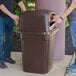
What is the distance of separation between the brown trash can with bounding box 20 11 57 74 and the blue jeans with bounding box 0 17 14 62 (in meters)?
0.67

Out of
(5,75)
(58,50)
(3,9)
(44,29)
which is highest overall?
(3,9)

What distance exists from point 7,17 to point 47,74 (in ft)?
4.86

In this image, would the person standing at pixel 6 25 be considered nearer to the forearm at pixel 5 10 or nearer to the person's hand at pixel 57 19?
the forearm at pixel 5 10

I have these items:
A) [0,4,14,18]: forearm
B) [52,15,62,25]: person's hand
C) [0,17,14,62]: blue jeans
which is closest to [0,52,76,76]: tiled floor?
[0,17,14,62]: blue jeans

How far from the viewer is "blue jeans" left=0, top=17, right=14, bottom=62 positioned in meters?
6.84

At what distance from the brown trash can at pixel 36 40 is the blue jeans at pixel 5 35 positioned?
672mm

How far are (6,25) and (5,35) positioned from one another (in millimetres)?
262

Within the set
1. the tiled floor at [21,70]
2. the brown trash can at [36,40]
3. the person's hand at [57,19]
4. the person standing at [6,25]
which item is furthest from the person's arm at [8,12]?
the tiled floor at [21,70]

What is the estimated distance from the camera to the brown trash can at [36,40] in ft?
20.2

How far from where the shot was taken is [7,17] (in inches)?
271

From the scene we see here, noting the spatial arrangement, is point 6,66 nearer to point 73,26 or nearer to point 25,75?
point 25,75

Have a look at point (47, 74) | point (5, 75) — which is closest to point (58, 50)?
point (47, 74)

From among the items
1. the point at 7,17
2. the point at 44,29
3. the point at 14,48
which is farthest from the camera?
the point at 14,48

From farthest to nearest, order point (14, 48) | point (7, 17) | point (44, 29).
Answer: point (14, 48), point (7, 17), point (44, 29)
